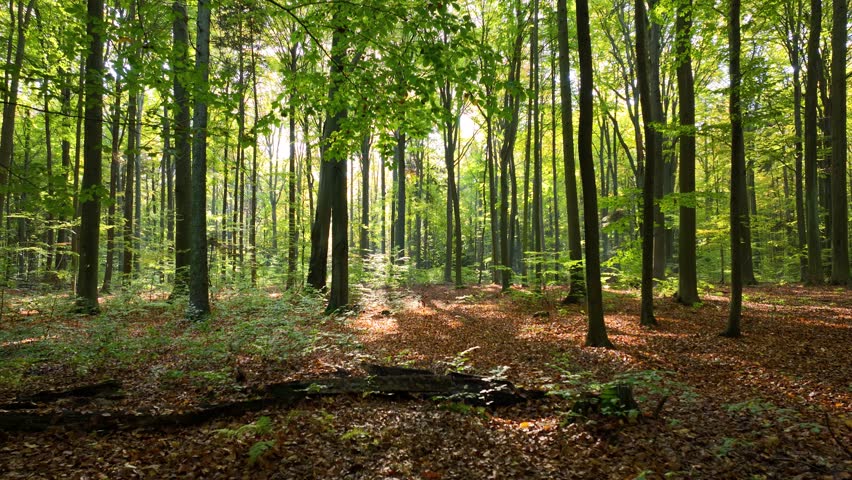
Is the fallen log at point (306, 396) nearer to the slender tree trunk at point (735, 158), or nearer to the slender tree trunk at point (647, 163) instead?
the slender tree trunk at point (647, 163)

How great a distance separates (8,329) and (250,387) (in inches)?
268

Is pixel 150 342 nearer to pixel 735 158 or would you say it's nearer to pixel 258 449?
pixel 258 449

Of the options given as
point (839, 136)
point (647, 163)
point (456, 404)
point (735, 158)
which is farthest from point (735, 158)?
point (839, 136)

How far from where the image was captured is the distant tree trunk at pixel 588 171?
755 cm

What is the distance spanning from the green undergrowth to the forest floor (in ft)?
0.15

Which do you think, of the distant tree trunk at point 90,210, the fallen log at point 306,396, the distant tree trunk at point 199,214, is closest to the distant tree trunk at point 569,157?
the fallen log at point 306,396

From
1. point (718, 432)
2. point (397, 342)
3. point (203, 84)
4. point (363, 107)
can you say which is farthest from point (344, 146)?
point (718, 432)

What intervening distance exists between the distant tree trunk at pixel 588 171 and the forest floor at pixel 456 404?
2.99 ft

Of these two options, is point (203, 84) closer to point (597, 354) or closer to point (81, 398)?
point (81, 398)

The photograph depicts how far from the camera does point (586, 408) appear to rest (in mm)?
4980

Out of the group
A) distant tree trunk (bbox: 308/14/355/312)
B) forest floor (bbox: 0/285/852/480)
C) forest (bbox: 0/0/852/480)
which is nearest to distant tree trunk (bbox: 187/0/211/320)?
forest (bbox: 0/0/852/480)

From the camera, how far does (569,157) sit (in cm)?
1227

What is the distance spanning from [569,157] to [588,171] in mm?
4873

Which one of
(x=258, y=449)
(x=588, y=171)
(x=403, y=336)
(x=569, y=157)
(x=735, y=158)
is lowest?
(x=403, y=336)
